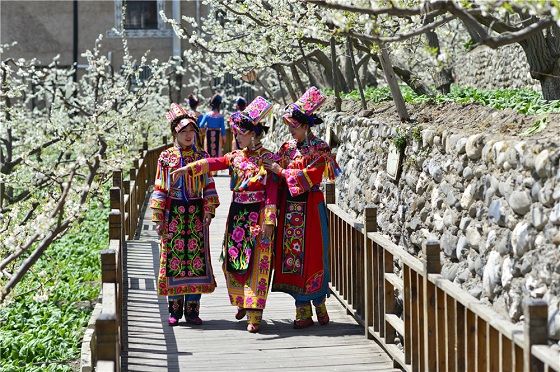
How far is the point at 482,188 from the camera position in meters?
6.95

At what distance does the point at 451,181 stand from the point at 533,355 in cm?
371

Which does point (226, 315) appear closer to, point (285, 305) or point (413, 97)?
point (285, 305)

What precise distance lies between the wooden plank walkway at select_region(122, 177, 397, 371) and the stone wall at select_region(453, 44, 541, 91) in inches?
333

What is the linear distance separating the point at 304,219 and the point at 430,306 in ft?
7.28

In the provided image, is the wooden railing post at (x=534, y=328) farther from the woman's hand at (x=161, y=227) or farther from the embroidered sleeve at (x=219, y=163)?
the woman's hand at (x=161, y=227)

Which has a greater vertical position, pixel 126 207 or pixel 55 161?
pixel 55 161

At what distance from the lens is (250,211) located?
25.2 ft

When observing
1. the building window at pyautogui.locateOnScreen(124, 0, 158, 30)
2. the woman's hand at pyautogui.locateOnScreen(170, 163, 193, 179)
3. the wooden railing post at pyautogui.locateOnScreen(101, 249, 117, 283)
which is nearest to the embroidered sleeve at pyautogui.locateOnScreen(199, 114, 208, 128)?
Result: the woman's hand at pyautogui.locateOnScreen(170, 163, 193, 179)

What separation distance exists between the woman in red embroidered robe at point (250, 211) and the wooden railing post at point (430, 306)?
2.10 metres

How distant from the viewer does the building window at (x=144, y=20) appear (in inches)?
1204

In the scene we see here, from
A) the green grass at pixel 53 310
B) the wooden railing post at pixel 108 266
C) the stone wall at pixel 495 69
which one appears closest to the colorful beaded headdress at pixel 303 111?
the green grass at pixel 53 310

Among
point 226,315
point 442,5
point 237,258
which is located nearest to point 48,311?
point 226,315

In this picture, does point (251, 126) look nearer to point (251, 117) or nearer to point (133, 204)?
point (251, 117)

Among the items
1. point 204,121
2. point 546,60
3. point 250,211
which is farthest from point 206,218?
point 204,121
